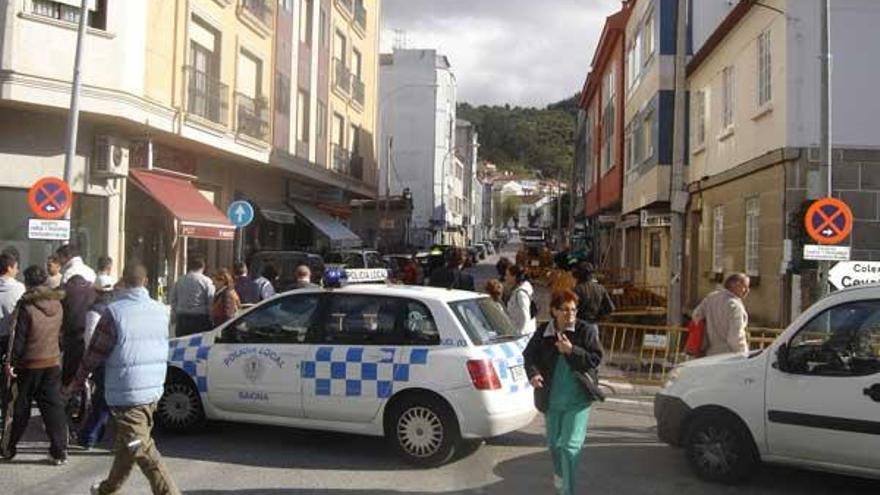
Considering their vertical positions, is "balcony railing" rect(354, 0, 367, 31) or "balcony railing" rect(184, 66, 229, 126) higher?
"balcony railing" rect(354, 0, 367, 31)

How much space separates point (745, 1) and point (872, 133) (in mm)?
3536

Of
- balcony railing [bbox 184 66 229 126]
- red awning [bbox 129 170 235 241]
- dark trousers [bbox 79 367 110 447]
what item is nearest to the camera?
dark trousers [bbox 79 367 110 447]

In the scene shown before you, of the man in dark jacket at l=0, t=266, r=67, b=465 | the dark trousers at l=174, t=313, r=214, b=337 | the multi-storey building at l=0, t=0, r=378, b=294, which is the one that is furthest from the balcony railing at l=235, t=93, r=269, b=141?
the man in dark jacket at l=0, t=266, r=67, b=465

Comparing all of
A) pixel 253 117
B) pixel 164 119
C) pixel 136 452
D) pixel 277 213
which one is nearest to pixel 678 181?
pixel 164 119

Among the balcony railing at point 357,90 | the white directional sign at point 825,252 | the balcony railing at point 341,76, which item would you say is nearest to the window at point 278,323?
the white directional sign at point 825,252

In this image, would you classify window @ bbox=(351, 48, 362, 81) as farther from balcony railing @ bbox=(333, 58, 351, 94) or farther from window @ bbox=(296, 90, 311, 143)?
window @ bbox=(296, 90, 311, 143)

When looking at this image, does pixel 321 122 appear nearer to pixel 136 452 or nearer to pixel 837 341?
pixel 837 341

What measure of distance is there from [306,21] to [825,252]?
21.9m

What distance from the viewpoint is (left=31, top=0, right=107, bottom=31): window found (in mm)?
16359

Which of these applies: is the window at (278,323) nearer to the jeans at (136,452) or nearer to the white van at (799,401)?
the jeans at (136,452)

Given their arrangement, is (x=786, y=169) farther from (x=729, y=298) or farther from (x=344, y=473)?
(x=344, y=473)

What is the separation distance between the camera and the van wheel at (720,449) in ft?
23.5

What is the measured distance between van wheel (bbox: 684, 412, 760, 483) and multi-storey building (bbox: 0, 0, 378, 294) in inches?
512

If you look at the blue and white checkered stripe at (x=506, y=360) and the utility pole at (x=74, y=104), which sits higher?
the utility pole at (x=74, y=104)
